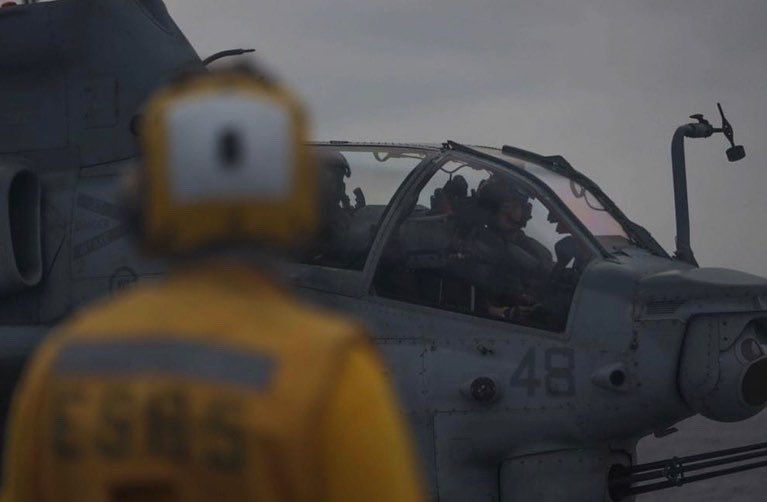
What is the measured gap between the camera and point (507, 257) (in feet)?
23.7

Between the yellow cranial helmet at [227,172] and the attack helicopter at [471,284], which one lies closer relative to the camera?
the yellow cranial helmet at [227,172]

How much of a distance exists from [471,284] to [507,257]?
233 millimetres

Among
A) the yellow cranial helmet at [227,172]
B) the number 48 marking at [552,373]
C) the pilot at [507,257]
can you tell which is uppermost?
the yellow cranial helmet at [227,172]

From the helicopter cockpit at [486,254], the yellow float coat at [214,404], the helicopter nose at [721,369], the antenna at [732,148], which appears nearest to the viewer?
the yellow float coat at [214,404]

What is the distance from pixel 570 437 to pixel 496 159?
1.55 metres

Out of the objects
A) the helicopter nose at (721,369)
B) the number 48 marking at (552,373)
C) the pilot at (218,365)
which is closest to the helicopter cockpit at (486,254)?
the number 48 marking at (552,373)

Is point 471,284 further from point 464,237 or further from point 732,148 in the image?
point 732,148

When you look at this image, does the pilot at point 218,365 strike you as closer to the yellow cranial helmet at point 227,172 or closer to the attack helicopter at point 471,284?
the yellow cranial helmet at point 227,172

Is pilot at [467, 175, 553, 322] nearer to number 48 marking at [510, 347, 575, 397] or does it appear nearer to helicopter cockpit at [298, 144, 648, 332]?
helicopter cockpit at [298, 144, 648, 332]

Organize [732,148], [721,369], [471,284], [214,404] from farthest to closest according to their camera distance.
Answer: [732,148], [471,284], [721,369], [214,404]

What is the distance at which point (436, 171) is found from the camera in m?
7.50

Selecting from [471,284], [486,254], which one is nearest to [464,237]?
[486,254]

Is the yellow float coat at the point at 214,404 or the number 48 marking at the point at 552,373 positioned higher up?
the yellow float coat at the point at 214,404

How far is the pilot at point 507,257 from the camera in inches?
283
